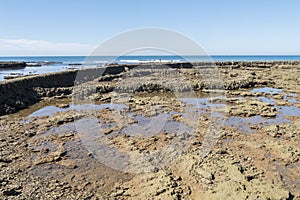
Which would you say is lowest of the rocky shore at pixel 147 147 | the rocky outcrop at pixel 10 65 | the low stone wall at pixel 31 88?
the rocky shore at pixel 147 147

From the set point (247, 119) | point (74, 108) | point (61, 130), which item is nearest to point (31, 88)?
point (74, 108)

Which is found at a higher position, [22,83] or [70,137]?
Answer: [22,83]

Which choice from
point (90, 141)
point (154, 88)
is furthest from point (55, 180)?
point (154, 88)

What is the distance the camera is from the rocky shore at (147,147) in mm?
7926

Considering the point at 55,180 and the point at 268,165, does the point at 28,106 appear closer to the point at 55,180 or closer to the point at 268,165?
the point at 55,180

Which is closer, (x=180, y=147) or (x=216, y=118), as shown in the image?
(x=180, y=147)

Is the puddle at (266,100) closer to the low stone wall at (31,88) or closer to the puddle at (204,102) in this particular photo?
the puddle at (204,102)

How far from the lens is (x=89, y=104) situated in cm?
2112

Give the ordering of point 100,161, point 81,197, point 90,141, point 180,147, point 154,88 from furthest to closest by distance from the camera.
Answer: point 154,88, point 90,141, point 180,147, point 100,161, point 81,197

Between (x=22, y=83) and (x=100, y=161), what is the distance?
17638 mm

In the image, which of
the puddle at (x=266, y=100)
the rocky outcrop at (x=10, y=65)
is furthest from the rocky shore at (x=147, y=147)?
the rocky outcrop at (x=10, y=65)

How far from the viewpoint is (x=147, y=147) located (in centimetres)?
1155

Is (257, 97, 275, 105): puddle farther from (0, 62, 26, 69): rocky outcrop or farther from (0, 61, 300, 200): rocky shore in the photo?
(0, 62, 26, 69): rocky outcrop

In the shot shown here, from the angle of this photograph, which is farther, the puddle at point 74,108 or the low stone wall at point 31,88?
the low stone wall at point 31,88
